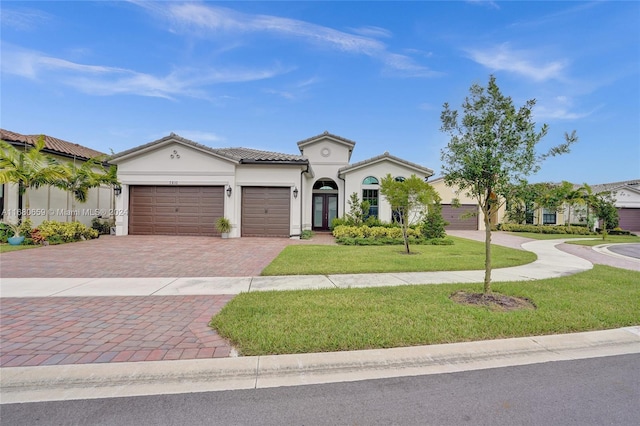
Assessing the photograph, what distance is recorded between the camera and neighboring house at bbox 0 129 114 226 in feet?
45.4

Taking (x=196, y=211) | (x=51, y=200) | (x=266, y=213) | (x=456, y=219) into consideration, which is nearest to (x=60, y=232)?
(x=51, y=200)

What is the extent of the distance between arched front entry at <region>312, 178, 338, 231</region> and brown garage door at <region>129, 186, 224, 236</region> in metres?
7.33

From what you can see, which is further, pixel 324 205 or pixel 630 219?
pixel 630 219

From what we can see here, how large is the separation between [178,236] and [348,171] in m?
11.1

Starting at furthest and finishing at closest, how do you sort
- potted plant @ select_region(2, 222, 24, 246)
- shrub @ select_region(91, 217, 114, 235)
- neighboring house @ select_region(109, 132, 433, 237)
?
shrub @ select_region(91, 217, 114, 235)
neighboring house @ select_region(109, 132, 433, 237)
potted plant @ select_region(2, 222, 24, 246)

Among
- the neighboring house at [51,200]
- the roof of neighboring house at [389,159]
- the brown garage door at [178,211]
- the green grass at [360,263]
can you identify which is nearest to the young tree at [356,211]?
the roof of neighboring house at [389,159]

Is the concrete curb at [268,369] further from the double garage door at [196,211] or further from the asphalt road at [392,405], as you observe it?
the double garage door at [196,211]

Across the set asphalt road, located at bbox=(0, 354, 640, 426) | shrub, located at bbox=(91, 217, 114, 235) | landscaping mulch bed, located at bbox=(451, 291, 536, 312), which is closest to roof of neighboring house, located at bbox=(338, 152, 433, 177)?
shrub, located at bbox=(91, 217, 114, 235)

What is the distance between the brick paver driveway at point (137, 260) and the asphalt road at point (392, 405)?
503 cm

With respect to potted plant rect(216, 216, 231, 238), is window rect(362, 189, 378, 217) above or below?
above

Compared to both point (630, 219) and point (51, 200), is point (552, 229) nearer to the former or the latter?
point (630, 219)

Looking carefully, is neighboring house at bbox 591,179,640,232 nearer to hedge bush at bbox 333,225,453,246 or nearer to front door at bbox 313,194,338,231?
hedge bush at bbox 333,225,453,246

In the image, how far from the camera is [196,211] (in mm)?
16641

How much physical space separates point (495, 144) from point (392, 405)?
4.62m
